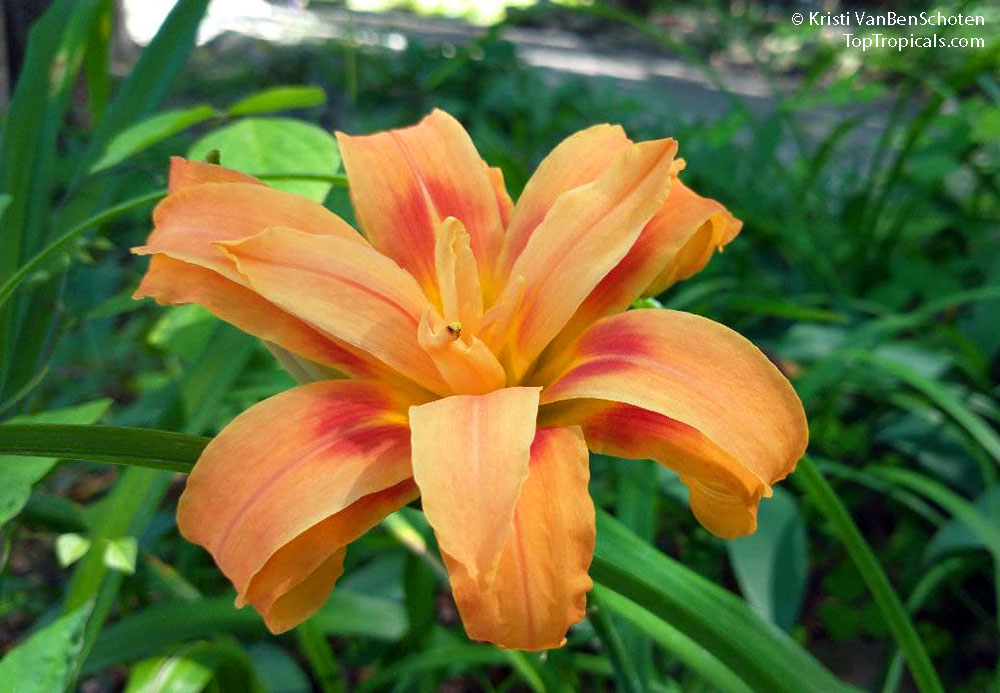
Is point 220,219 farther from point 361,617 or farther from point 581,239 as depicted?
point 361,617

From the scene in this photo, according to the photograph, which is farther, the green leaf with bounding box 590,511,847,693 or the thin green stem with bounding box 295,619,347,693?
the thin green stem with bounding box 295,619,347,693

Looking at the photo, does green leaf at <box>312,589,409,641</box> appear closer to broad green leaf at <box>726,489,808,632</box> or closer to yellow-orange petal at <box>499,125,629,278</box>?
broad green leaf at <box>726,489,808,632</box>

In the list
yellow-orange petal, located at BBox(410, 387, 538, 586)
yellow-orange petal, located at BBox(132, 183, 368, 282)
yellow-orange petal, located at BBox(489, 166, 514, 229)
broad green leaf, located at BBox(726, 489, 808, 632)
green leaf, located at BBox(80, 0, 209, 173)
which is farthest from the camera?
broad green leaf, located at BBox(726, 489, 808, 632)

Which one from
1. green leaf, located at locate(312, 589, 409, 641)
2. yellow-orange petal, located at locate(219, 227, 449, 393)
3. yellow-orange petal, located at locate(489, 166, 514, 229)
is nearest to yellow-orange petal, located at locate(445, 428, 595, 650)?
yellow-orange petal, located at locate(219, 227, 449, 393)

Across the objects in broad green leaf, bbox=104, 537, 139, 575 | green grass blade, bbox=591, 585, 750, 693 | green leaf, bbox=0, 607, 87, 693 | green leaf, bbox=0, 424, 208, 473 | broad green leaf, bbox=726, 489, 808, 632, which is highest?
green leaf, bbox=0, 424, 208, 473

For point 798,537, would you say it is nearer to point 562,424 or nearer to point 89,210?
point 562,424

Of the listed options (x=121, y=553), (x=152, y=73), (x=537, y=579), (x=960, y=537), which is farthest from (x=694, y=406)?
(x=960, y=537)
